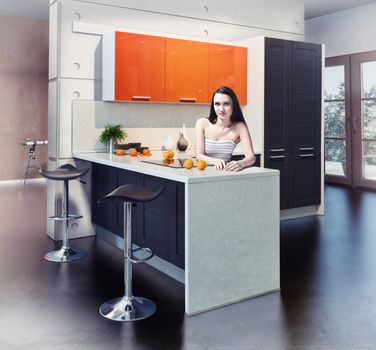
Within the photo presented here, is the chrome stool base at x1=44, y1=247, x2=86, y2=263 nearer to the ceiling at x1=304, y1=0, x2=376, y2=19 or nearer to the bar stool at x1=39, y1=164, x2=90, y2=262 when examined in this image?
the bar stool at x1=39, y1=164, x2=90, y2=262

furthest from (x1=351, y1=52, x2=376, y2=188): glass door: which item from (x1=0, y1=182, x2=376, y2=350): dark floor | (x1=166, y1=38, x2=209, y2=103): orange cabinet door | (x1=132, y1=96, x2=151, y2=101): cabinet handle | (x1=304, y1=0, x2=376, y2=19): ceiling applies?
(x1=132, y1=96, x2=151, y2=101): cabinet handle

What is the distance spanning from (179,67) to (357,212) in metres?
3.16

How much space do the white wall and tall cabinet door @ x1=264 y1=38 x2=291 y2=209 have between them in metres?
3.19

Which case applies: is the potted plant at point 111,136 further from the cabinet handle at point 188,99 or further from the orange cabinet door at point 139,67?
the cabinet handle at point 188,99

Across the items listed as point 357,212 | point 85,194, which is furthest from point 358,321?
point 357,212

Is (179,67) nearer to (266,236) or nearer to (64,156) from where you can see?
(64,156)

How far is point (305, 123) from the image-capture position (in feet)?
19.5

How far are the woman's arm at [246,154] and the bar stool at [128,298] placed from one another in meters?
0.60

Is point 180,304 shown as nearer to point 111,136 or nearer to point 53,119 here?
point 111,136

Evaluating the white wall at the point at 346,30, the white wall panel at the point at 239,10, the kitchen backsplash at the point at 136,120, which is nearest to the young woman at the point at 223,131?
the kitchen backsplash at the point at 136,120

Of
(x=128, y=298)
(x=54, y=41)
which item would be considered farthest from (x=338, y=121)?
(x=128, y=298)

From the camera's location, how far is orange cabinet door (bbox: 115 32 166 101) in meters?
4.72

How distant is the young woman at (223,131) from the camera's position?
12.4 feet

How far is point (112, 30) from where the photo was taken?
5.03 meters
